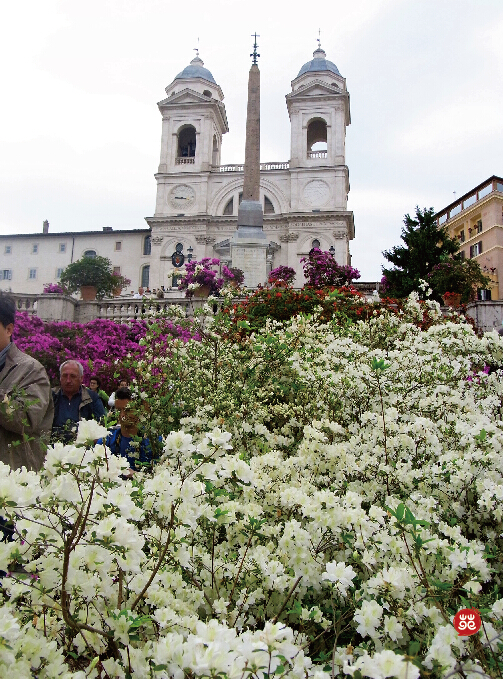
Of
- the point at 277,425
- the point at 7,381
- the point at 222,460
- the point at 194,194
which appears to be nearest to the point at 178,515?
the point at 222,460

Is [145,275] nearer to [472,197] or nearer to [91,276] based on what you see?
[91,276]

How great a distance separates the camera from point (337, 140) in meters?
51.2

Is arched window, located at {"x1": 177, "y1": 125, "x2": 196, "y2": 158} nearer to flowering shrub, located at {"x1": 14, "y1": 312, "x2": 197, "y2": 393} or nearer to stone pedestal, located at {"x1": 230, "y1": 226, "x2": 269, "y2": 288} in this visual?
stone pedestal, located at {"x1": 230, "y1": 226, "x2": 269, "y2": 288}

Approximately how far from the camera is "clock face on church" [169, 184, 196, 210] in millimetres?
51500

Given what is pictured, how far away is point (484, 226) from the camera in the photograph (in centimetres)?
5441

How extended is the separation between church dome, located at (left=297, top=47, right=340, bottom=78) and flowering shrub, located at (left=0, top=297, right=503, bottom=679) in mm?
54301

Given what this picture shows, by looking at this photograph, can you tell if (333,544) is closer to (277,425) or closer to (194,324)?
(277,425)

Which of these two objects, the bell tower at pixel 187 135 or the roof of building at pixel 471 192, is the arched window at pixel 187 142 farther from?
the roof of building at pixel 471 192

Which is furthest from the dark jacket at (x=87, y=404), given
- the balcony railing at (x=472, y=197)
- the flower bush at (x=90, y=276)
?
the balcony railing at (x=472, y=197)

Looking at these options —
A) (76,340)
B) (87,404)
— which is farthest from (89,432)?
(76,340)

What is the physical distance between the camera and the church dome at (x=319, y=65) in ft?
173

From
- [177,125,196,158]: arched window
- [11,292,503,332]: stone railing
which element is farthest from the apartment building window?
[11,292,503,332]: stone railing

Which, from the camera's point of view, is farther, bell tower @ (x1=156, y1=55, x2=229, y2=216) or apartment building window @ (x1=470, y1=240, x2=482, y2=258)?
apartment building window @ (x1=470, y1=240, x2=482, y2=258)

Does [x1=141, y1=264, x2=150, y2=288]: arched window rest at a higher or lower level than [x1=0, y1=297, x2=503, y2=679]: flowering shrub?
higher
